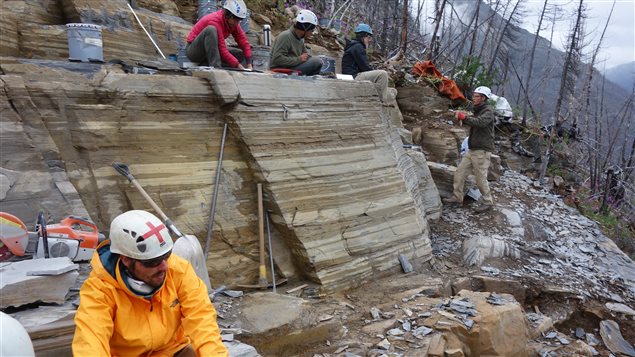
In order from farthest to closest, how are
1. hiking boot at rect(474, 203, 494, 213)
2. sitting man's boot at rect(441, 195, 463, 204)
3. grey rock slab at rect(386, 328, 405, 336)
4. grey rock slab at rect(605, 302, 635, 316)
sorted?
1. sitting man's boot at rect(441, 195, 463, 204)
2. hiking boot at rect(474, 203, 494, 213)
3. grey rock slab at rect(605, 302, 635, 316)
4. grey rock slab at rect(386, 328, 405, 336)

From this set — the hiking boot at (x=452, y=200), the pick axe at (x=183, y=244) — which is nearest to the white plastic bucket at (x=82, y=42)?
the pick axe at (x=183, y=244)

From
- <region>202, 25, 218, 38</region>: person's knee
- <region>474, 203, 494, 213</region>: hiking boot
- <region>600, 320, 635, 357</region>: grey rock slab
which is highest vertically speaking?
<region>202, 25, 218, 38</region>: person's knee

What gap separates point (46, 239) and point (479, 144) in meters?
7.10

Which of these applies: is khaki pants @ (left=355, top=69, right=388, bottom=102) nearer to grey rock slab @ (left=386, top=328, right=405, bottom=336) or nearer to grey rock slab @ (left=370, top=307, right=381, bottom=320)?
grey rock slab @ (left=370, top=307, right=381, bottom=320)

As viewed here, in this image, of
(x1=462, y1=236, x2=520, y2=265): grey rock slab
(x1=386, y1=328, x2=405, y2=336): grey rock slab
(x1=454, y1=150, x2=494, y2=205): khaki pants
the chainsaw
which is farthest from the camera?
(x1=454, y1=150, x2=494, y2=205): khaki pants

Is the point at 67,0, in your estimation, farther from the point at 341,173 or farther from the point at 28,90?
the point at 341,173

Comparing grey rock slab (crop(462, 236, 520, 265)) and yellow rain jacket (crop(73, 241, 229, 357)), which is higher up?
yellow rain jacket (crop(73, 241, 229, 357))

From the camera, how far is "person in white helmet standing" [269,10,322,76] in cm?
700

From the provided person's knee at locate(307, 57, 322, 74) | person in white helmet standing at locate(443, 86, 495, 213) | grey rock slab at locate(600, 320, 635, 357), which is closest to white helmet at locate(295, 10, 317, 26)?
person's knee at locate(307, 57, 322, 74)

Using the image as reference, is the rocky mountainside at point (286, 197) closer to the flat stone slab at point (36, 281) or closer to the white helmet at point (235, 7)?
the flat stone slab at point (36, 281)

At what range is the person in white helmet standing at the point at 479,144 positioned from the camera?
8.33 meters

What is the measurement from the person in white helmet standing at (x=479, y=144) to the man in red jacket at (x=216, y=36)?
13.8 ft

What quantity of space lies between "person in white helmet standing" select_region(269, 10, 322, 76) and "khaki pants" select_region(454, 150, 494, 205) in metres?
3.51

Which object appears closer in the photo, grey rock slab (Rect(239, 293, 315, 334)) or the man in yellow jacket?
the man in yellow jacket
